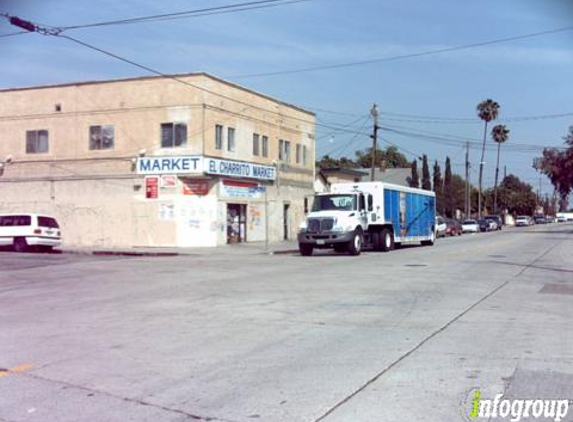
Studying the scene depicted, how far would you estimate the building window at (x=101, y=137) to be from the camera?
35.8 m

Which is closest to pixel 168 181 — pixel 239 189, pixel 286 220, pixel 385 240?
pixel 239 189

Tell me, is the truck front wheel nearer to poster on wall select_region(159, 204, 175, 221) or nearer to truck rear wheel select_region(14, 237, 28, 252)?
poster on wall select_region(159, 204, 175, 221)

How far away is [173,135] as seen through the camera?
3447 cm

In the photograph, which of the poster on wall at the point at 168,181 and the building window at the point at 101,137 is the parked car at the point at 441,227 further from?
the building window at the point at 101,137

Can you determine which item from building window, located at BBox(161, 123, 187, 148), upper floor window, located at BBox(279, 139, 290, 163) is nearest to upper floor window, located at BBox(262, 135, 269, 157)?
upper floor window, located at BBox(279, 139, 290, 163)

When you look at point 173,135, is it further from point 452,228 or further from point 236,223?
point 452,228

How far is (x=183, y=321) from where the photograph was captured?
10516 millimetres

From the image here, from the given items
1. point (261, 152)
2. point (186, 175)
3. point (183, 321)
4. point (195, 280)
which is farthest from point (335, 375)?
point (261, 152)

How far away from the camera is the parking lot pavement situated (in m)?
6.04

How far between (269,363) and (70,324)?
4266 mm

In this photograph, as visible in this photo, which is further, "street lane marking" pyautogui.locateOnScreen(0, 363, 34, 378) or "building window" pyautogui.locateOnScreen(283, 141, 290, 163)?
"building window" pyautogui.locateOnScreen(283, 141, 290, 163)

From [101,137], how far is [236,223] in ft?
28.0

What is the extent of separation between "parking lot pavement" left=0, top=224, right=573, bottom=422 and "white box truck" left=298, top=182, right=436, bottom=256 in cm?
1049

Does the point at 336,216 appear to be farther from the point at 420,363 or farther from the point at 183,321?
the point at 420,363
